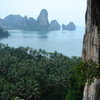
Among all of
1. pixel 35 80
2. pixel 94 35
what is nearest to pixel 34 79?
pixel 35 80

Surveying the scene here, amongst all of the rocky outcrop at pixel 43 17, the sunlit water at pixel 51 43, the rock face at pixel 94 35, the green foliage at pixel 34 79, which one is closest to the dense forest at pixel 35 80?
the green foliage at pixel 34 79

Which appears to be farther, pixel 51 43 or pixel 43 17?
pixel 43 17

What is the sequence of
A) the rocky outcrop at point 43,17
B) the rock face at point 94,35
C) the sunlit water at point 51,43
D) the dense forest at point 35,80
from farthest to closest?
the rocky outcrop at point 43,17
the sunlit water at point 51,43
the dense forest at point 35,80
the rock face at point 94,35

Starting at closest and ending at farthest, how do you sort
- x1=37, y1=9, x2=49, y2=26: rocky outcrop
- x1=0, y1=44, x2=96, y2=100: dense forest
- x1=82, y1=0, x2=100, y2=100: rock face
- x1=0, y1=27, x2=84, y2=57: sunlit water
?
x1=82, y1=0, x2=100, y2=100: rock face, x1=0, y1=44, x2=96, y2=100: dense forest, x1=0, y1=27, x2=84, y2=57: sunlit water, x1=37, y1=9, x2=49, y2=26: rocky outcrop

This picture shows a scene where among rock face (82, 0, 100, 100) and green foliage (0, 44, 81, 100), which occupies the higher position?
rock face (82, 0, 100, 100)

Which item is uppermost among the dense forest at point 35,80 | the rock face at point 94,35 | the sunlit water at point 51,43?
the rock face at point 94,35

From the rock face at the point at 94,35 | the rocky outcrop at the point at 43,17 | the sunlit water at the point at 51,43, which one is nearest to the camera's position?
the rock face at the point at 94,35

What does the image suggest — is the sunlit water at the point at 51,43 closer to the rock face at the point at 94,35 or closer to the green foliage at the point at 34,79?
the green foliage at the point at 34,79

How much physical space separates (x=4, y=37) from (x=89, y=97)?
A: 138644mm

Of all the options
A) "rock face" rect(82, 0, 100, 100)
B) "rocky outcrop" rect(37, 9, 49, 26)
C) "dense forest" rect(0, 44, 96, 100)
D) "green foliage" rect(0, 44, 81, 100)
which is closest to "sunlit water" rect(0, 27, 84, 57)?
"rocky outcrop" rect(37, 9, 49, 26)

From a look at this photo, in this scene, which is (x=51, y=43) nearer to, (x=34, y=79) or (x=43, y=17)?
(x=43, y=17)

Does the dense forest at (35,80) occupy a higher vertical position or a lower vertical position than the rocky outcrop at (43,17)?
lower

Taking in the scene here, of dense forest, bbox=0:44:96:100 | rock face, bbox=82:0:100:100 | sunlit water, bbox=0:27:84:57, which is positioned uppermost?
rock face, bbox=82:0:100:100

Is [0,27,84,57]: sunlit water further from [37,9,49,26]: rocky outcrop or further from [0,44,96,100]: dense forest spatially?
[0,44,96,100]: dense forest
